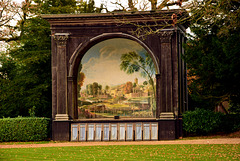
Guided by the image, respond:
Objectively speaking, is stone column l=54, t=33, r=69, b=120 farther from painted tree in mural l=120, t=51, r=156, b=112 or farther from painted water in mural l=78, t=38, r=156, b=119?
painted tree in mural l=120, t=51, r=156, b=112

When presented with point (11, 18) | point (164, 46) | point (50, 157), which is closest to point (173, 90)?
point (164, 46)

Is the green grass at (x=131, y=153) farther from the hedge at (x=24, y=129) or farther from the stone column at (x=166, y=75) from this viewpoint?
the hedge at (x=24, y=129)

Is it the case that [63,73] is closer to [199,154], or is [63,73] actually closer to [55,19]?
[55,19]

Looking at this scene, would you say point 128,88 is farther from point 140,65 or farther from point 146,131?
point 146,131

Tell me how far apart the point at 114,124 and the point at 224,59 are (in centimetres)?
637

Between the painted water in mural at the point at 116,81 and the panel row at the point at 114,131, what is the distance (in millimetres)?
1491

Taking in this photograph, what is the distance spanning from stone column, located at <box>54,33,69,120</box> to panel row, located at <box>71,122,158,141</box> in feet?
3.48

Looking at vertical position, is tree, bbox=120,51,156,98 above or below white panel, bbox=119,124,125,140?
above

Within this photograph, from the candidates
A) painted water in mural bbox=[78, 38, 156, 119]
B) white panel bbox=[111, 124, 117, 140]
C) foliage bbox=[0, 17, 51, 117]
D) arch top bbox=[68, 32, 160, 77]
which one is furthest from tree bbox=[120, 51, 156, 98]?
foliage bbox=[0, 17, 51, 117]

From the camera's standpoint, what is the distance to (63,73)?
77.2 ft

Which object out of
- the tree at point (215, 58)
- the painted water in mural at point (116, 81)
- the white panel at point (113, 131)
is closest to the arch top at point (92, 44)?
the painted water in mural at point (116, 81)

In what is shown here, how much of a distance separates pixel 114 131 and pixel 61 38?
5506 millimetres

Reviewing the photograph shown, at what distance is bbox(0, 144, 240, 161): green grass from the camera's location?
15.8 m

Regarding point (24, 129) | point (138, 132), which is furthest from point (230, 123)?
point (24, 129)
